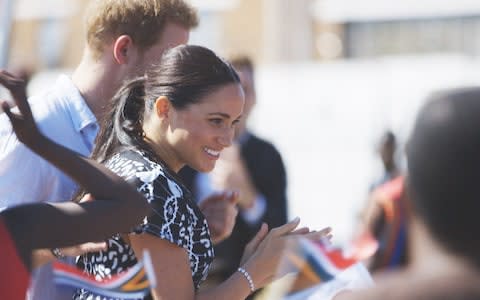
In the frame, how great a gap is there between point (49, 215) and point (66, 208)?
0.05 meters

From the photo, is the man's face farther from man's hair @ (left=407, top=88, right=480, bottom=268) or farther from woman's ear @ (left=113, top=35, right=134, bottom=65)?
man's hair @ (left=407, top=88, right=480, bottom=268)

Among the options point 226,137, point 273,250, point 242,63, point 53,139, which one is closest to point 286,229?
point 273,250

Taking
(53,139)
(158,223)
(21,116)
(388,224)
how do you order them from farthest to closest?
(388,224) → (53,139) → (158,223) → (21,116)

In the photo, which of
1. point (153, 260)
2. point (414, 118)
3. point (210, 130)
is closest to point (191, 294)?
point (153, 260)

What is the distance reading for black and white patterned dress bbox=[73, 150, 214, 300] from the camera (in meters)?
2.81

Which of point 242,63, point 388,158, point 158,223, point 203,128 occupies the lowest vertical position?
point 388,158

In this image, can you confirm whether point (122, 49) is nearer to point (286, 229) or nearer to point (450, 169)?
point (286, 229)

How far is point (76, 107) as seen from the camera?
132 inches

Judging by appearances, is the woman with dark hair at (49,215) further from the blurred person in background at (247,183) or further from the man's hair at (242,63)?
the man's hair at (242,63)

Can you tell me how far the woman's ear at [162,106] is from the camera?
→ 10.1ft

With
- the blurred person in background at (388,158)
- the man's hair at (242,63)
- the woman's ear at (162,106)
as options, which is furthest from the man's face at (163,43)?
the blurred person in background at (388,158)

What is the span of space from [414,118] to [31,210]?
83 cm

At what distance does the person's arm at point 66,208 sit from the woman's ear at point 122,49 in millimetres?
919

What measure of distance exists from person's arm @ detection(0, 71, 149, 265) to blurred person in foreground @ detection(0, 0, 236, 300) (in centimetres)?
67
